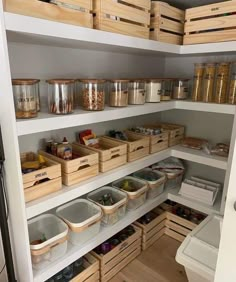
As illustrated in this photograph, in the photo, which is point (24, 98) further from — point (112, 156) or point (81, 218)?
point (81, 218)

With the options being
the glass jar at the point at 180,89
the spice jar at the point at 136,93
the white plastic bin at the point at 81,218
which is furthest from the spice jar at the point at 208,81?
the white plastic bin at the point at 81,218

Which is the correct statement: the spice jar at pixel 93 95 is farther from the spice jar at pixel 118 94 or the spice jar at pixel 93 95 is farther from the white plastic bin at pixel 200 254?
the white plastic bin at pixel 200 254

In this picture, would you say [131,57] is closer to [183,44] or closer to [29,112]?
[183,44]

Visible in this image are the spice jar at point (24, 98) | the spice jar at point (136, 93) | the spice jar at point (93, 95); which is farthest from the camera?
the spice jar at point (136, 93)

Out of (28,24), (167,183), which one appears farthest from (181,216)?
(28,24)

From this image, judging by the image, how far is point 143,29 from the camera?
3.93ft

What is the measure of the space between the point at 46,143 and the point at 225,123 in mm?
1242

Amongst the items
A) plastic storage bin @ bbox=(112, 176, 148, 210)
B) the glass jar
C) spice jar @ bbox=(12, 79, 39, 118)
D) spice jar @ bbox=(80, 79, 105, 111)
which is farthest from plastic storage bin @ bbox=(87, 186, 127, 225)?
the glass jar

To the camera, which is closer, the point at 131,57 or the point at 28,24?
the point at 28,24

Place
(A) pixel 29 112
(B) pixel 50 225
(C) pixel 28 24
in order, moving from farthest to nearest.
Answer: (B) pixel 50 225, (A) pixel 29 112, (C) pixel 28 24

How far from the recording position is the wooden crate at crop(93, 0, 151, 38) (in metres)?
1.01

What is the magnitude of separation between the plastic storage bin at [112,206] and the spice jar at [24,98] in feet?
2.17

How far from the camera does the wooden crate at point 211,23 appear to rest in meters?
1.24

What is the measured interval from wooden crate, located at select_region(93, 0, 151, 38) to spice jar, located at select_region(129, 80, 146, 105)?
0.87ft
